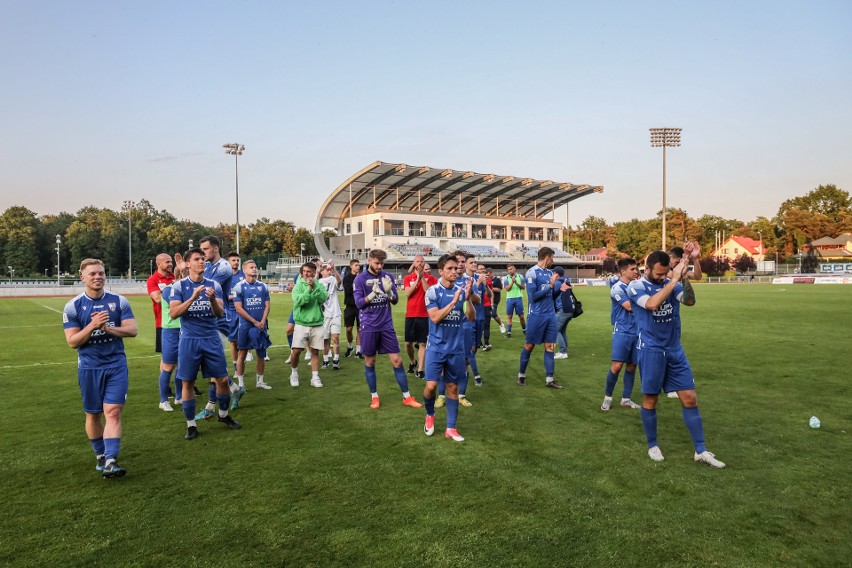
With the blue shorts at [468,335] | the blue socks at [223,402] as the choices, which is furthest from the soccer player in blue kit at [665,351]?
the blue socks at [223,402]

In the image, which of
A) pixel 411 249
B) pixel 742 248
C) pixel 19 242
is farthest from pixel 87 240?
pixel 742 248

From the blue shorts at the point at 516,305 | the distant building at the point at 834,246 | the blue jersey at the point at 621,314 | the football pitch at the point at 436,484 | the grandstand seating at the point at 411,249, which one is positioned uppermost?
the distant building at the point at 834,246

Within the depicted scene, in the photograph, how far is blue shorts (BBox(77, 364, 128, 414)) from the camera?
479cm

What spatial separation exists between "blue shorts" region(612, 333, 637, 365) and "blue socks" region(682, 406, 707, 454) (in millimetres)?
2038

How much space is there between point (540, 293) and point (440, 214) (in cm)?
6495

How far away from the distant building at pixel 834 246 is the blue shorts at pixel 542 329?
103 metres

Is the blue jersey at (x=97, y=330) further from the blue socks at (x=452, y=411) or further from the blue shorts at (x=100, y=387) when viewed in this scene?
the blue socks at (x=452, y=411)

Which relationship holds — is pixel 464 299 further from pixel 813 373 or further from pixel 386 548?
pixel 813 373

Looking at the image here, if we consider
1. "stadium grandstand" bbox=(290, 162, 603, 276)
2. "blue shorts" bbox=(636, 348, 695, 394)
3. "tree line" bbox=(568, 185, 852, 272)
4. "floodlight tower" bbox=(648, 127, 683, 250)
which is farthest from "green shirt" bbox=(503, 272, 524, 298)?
"tree line" bbox=(568, 185, 852, 272)

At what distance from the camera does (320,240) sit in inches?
2847

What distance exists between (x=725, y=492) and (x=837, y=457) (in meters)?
1.76

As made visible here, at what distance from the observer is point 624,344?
7.18m

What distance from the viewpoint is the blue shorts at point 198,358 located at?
5.89 meters

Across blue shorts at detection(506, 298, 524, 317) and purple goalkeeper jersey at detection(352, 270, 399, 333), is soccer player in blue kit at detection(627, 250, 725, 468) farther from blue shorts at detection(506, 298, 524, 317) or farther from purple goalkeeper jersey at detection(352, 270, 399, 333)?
blue shorts at detection(506, 298, 524, 317)
